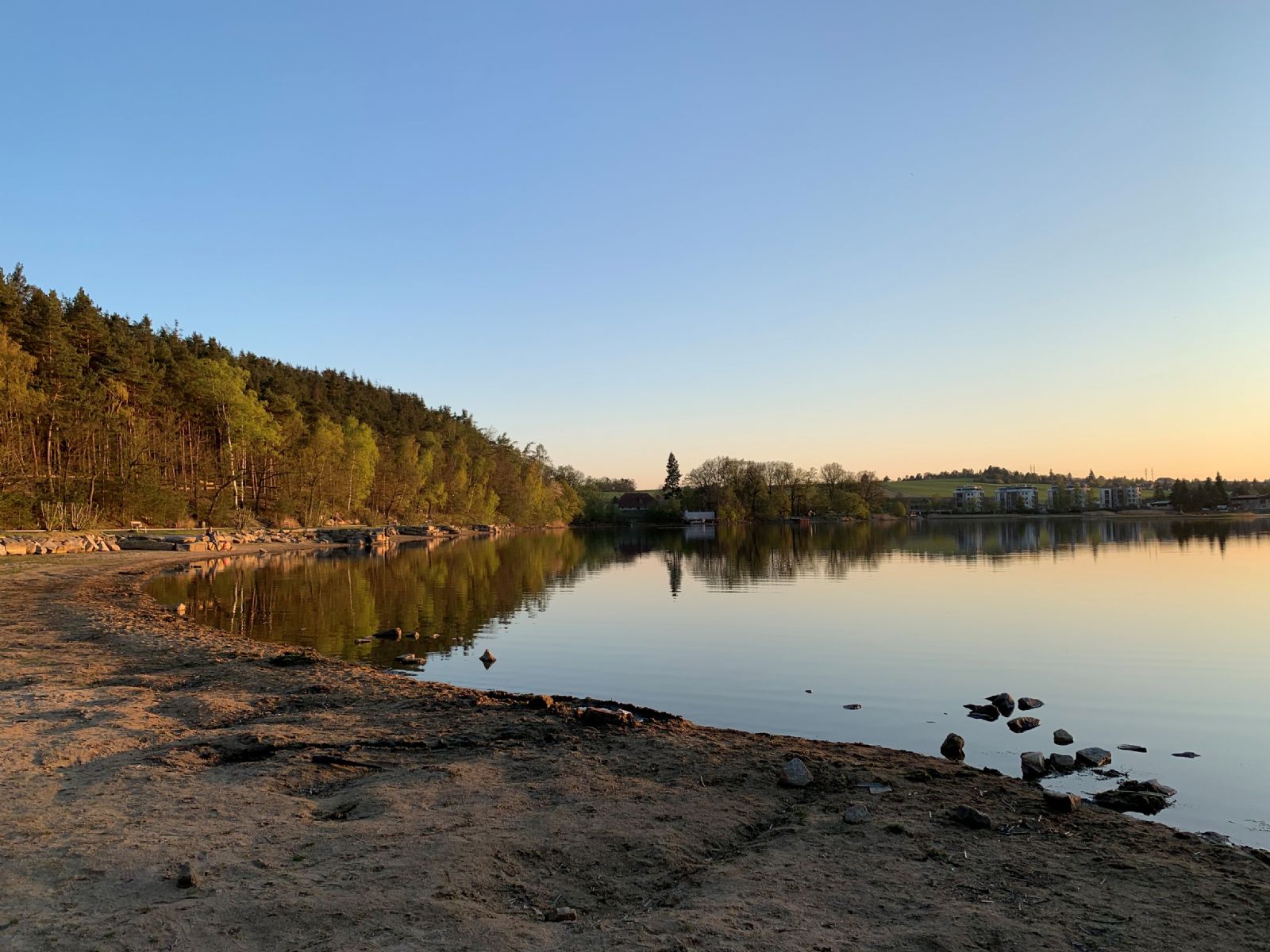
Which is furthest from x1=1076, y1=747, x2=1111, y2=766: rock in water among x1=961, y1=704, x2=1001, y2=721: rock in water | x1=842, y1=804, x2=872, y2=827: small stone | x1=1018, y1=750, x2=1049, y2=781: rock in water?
x1=842, y1=804, x2=872, y2=827: small stone

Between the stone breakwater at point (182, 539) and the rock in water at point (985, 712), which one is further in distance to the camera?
the stone breakwater at point (182, 539)

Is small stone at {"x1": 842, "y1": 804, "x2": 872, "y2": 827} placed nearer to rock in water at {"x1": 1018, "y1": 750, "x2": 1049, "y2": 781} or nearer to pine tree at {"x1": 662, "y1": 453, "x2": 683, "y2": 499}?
rock in water at {"x1": 1018, "y1": 750, "x2": 1049, "y2": 781}

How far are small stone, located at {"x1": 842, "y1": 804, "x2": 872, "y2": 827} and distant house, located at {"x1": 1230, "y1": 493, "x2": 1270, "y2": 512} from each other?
22494 centimetres

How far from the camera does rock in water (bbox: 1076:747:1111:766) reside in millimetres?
10430

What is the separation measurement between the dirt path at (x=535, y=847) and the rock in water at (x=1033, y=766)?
124 cm

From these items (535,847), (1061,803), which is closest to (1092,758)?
(1061,803)

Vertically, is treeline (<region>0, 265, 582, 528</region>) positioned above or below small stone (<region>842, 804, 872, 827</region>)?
above

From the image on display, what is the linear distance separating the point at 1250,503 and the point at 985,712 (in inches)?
9109

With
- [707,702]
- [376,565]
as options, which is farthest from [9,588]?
[707,702]

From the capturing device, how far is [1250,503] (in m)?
190

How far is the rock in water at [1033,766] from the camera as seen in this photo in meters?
9.97

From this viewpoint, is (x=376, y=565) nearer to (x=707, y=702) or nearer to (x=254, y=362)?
(x=707, y=702)

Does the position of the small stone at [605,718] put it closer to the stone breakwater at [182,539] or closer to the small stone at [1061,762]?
the small stone at [1061,762]

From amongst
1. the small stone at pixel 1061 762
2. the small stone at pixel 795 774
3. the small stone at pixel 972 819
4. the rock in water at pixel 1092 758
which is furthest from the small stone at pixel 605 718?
the rock in water at pixel 1092 758
